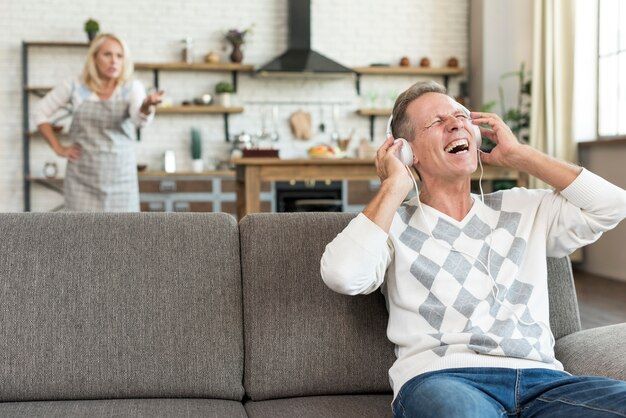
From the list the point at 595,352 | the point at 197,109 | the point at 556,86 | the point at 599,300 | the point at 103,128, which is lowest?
the point at 599,300

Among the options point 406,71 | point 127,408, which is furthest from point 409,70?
point 127,408

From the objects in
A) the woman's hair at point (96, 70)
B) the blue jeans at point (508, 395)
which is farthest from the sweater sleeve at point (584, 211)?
the woman's hair at point (96, 70)

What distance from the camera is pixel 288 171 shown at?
542cm

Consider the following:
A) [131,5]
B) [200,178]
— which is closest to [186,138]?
[200,178]

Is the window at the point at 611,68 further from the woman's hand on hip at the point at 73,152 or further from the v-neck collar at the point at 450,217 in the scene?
the v-neck collar at the point at 450,217

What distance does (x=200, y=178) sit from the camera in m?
7.26

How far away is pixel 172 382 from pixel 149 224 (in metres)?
0.38

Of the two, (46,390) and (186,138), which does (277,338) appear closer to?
(46,390)

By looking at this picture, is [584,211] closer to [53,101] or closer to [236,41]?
[53,101]

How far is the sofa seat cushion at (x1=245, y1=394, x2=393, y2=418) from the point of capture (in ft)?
5.85

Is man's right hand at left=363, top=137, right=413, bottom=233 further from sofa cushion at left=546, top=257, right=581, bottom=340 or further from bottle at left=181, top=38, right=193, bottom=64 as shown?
bottle at left=181, top=38, right=193, bottom=64

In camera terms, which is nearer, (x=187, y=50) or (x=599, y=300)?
(x=599, y=300)

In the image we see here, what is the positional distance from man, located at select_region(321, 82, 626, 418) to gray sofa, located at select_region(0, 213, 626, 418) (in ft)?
0.54

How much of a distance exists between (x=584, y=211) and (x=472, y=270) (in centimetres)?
31
